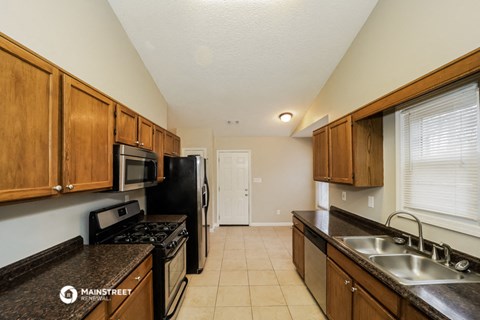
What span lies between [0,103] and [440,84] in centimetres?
231

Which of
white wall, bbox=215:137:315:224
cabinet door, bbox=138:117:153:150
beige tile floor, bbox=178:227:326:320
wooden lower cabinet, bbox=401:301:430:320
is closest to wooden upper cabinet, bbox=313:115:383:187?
wooden lower cabinet, bbox=401:301:430:320

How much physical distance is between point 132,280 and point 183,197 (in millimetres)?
1704

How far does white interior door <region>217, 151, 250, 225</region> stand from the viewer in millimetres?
5633

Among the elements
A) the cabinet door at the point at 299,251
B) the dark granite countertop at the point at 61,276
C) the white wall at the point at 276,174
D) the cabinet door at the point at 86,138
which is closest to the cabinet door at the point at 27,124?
the cabinet door at the point at 86,138

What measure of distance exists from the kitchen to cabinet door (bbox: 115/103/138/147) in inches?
14.2

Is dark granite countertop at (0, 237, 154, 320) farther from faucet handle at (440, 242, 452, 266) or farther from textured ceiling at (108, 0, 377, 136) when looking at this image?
textured ceiling at (108, 0, 377, 136)

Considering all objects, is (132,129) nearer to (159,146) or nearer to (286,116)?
(159,146)

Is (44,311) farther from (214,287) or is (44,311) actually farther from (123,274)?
(214,287)

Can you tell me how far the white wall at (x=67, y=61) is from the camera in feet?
4.18

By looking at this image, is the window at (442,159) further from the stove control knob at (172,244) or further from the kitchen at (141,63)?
the stove control knob at (172,244)

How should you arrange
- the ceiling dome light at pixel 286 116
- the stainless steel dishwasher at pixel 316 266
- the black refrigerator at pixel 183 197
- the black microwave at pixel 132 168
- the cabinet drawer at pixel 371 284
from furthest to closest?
the ceiling dome light at pixel 286 116
the black refrigerator at pixel 183 197
the stainless steel dishwasher at pixel 316 266
the black microwave at pixel 132 168
the cabinet drawer at pixel 371 284

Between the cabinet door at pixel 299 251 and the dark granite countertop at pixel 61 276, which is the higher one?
the dark granite countertop at pixel 61 276

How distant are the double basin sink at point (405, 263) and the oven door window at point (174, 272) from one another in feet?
5.15

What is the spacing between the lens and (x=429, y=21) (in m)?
A: 1.58
